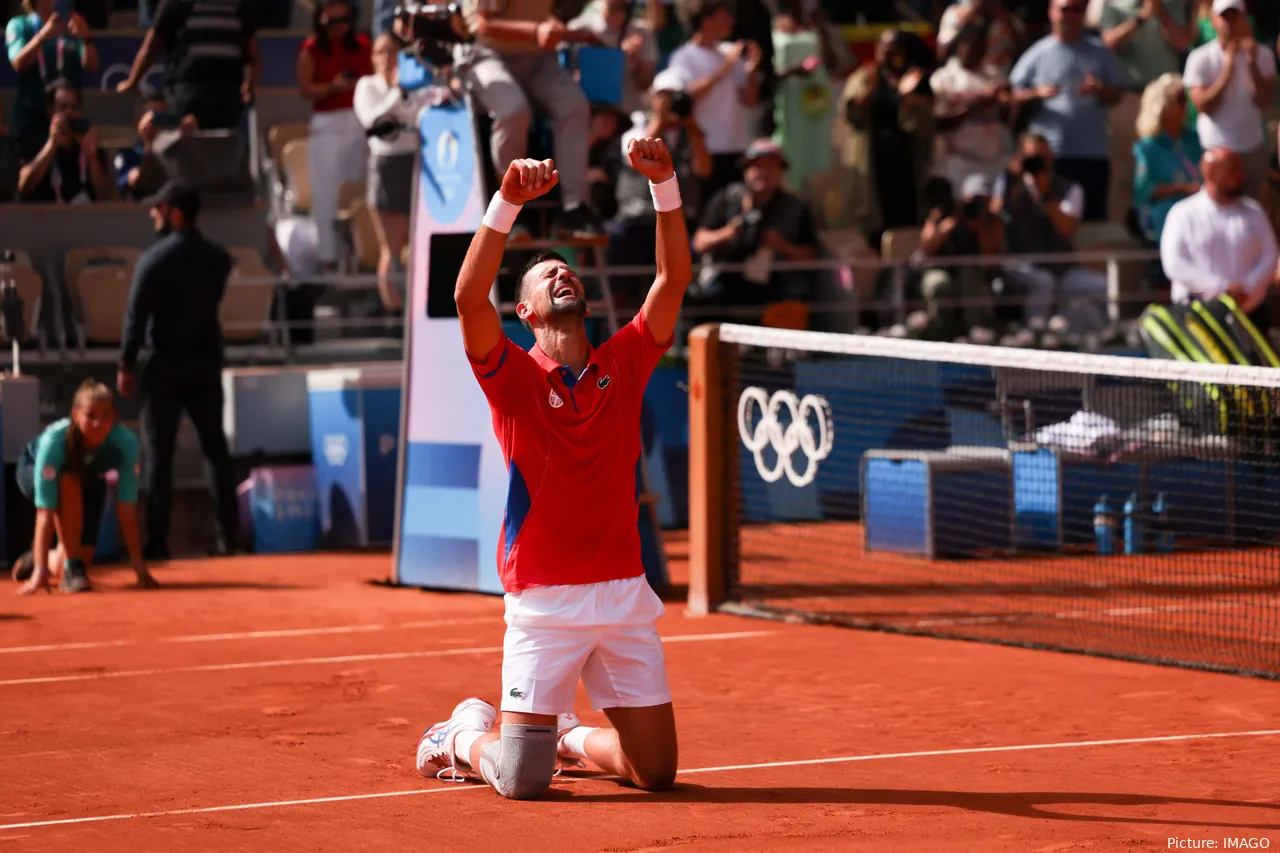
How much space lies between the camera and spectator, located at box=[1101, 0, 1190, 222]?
19125 mm

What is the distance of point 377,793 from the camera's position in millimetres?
7066

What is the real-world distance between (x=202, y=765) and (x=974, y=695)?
344cm

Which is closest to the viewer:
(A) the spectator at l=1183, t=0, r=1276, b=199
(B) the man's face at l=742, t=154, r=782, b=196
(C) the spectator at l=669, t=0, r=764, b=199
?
(B) the man's face at l=742, t=154, r=782, b=196

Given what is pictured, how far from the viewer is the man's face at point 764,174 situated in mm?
16159

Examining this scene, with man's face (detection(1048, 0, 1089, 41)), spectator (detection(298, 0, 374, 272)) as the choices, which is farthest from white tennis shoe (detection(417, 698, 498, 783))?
man's face (detection(1048, 0, 1089, 41))

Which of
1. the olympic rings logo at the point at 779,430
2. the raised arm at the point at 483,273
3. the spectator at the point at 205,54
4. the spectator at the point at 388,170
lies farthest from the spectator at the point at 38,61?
the raised arm at the point at 483,273

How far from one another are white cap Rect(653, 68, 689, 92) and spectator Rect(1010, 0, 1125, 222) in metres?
3.11

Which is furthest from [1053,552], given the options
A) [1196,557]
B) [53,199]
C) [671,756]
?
[53,199]

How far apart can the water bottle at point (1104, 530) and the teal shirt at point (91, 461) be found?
6.26m

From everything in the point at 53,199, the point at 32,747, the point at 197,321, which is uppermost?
the point at 53,199

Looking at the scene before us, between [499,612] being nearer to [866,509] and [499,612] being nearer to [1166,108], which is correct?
[866,509]

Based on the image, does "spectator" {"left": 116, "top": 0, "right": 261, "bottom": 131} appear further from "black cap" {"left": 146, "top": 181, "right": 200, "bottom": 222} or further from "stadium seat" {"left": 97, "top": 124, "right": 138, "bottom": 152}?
"black cap" {"left": 146, "top": 181, "right": 200, "bottom": 222}

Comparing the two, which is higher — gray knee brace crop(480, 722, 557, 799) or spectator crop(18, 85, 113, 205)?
spectator crop(18, 85, 113, 205)

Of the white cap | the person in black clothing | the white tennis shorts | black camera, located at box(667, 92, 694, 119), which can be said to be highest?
the white cap
